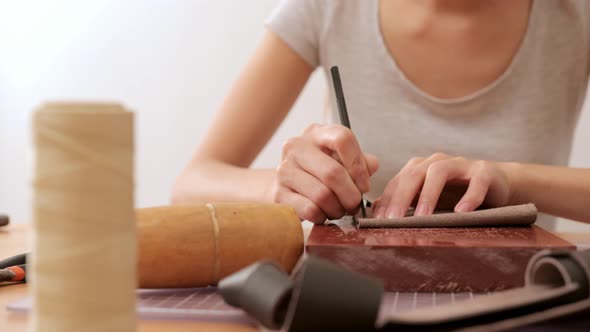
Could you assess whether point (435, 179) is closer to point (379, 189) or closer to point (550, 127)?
point (379, 189)

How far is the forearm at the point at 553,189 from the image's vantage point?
93 centimetres

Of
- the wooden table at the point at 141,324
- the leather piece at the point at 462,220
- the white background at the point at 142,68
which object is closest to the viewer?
the wooden table at the point at 141,324

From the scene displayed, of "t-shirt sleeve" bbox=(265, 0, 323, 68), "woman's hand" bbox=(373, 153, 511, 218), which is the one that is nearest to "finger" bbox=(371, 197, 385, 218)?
"woman's hand" bbox=(373, 153, 511, 218)

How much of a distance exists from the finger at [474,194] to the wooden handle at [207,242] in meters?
0.22

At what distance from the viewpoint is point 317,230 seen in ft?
2.14

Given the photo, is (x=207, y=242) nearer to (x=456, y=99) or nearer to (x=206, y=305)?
(x=206, y=305)

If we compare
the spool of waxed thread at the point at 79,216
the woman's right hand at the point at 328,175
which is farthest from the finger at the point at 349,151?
the spool of waxed thread at the point at 79,216

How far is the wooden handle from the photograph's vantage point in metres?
0.53

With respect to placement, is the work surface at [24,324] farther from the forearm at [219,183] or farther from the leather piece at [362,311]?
the forearm at [219,183]

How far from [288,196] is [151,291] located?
0.89 feet

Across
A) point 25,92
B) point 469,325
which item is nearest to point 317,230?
point 469,325

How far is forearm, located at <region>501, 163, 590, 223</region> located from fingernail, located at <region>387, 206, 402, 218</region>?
272 millimetres

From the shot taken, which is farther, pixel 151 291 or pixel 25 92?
pixel 25 92

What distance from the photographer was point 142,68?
7.47ft
